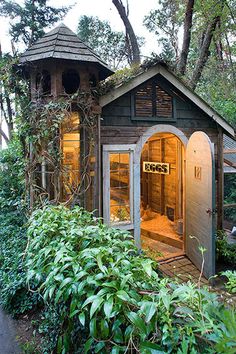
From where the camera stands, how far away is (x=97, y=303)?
59.3 inches

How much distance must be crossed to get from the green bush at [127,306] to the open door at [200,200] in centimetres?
282

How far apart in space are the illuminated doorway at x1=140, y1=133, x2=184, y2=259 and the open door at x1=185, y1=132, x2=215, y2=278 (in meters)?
0.71

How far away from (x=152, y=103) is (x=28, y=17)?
861 centimetres

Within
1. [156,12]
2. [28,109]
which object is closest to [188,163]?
[28,109]

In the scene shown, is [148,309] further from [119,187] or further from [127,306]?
[119,187]

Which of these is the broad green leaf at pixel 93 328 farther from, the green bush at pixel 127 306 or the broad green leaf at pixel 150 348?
the broad green leaf at pixel 150 348

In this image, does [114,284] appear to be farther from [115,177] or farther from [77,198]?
[115,177]

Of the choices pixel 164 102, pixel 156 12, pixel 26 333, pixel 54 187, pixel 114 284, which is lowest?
pixel 26 333

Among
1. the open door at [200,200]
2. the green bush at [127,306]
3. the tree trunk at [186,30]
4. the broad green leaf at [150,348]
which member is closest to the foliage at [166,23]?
the tree trunk at [186,30]

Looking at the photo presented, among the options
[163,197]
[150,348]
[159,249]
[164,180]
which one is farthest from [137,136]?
[150,348]

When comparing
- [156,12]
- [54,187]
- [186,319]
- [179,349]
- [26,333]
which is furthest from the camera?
[156,12]

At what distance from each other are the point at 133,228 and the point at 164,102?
2713mm

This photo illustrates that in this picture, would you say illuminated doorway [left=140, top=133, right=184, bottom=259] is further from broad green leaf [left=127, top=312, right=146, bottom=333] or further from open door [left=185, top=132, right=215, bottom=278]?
broad green leaf [left=127, top=312, right=146, bottom=333]

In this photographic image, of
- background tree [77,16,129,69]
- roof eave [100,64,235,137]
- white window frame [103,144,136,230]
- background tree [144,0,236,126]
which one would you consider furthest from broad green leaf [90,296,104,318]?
background tree [77,16,129,69]
